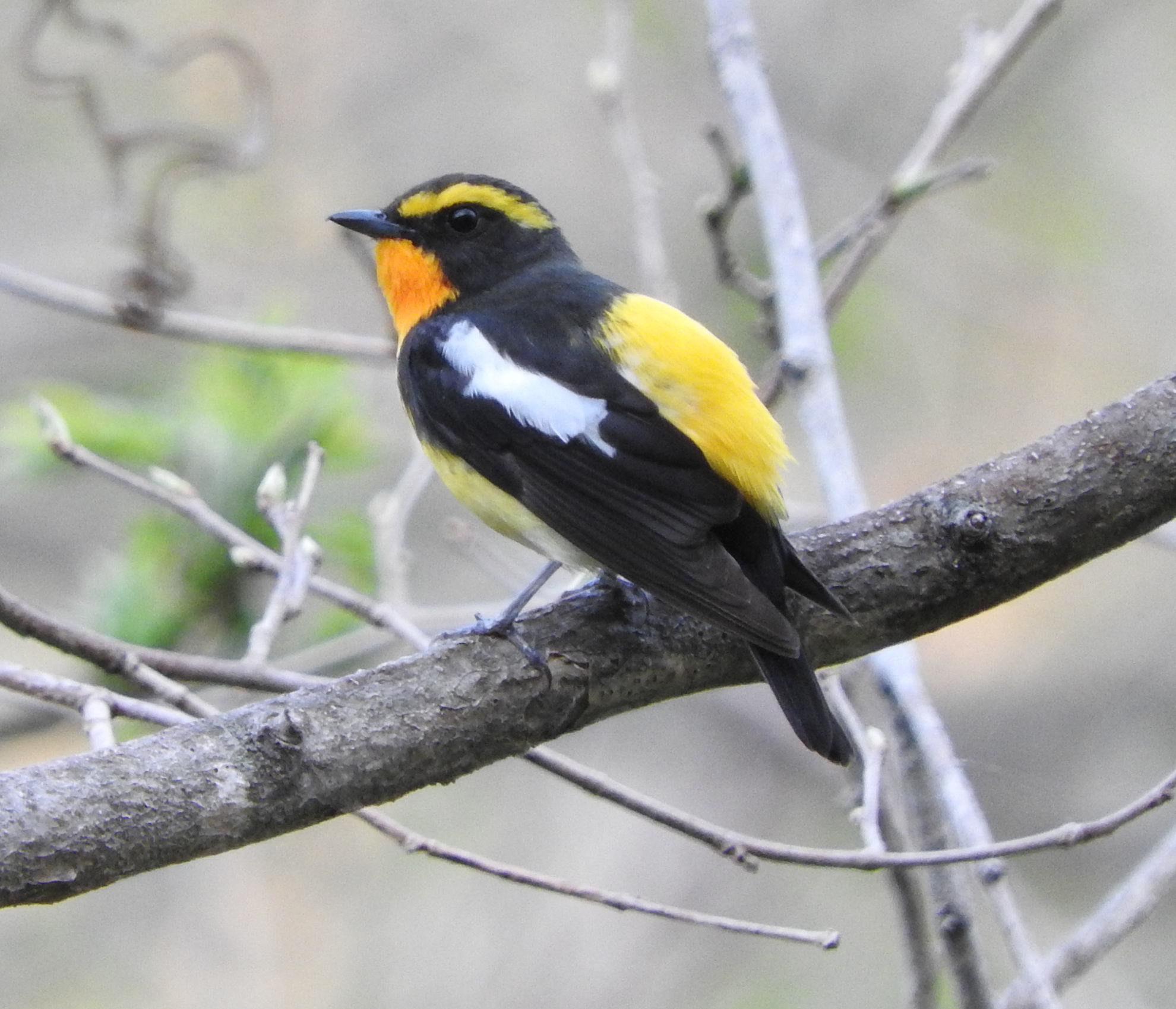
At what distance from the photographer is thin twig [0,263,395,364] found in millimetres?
3385

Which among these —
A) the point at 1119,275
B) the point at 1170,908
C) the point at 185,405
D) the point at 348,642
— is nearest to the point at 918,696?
the point at 348,642

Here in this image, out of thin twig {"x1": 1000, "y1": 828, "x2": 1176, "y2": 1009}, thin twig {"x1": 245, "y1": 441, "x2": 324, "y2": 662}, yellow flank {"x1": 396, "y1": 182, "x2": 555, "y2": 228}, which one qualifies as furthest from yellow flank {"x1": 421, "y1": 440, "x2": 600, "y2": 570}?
thin twig {"x1": 1000, "y1": 828, "x2": 1176, "y2": 1009}

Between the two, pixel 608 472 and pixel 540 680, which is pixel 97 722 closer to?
pixel 540 680

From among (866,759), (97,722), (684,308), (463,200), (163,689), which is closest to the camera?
(97,722)

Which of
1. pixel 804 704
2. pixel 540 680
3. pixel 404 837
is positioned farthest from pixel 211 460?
pixel 804 704

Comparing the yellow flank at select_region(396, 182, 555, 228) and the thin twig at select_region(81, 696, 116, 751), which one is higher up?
the yellow flank at select_region(396, 182, 555, 228)

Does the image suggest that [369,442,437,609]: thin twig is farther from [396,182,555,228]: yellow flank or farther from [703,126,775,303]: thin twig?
[703,126,775,303]: thin twig

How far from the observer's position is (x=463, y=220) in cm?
342

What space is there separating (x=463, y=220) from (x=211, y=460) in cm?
86

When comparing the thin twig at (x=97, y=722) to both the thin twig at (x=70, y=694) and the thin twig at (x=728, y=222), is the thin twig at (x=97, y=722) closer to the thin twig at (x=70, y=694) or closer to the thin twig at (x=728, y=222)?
the thin twig at (x=70, y=694)

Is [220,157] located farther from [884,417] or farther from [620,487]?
[884,417]

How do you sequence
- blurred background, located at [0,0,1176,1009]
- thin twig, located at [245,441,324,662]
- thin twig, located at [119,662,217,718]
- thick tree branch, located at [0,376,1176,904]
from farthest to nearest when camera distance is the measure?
blurred background, located at [0,0,1176,1009], thin twig, located at [245,441,324,662], thin twig, located at [119,662,217,718], thick tree branch, located at [0,376,1176,904]

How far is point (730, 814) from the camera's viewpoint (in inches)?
221

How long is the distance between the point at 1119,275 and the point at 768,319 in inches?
159
